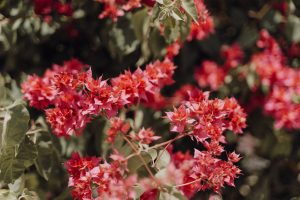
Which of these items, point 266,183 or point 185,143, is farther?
point 185,143

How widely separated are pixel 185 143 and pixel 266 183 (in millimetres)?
348

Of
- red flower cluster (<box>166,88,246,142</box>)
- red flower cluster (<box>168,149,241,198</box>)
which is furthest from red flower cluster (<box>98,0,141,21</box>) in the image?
red flower cluster (<box>168,149,241,198</box>)

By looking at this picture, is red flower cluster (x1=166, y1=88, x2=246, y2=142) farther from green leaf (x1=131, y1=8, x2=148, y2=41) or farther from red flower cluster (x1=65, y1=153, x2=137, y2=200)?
green leaf (x1=131, y1=8, x2=148, y2=41)

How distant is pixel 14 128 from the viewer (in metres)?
1.34

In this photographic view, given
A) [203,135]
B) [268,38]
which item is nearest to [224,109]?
[203,135]

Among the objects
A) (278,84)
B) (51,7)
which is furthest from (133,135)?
(278,84)

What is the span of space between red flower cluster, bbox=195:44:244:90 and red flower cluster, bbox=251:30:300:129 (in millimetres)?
99

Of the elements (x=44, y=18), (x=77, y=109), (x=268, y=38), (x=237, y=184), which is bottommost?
(x=237, y=184)

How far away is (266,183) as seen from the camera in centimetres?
207

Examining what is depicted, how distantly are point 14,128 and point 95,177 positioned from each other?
0.75 ft

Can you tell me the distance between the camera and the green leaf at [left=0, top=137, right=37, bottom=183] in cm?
138

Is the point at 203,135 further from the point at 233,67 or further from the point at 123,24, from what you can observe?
the point at 233,67

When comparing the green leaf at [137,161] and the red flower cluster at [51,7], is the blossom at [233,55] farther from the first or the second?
the green leaf at [137,161]

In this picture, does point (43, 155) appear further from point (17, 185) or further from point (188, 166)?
point (188, 166)
